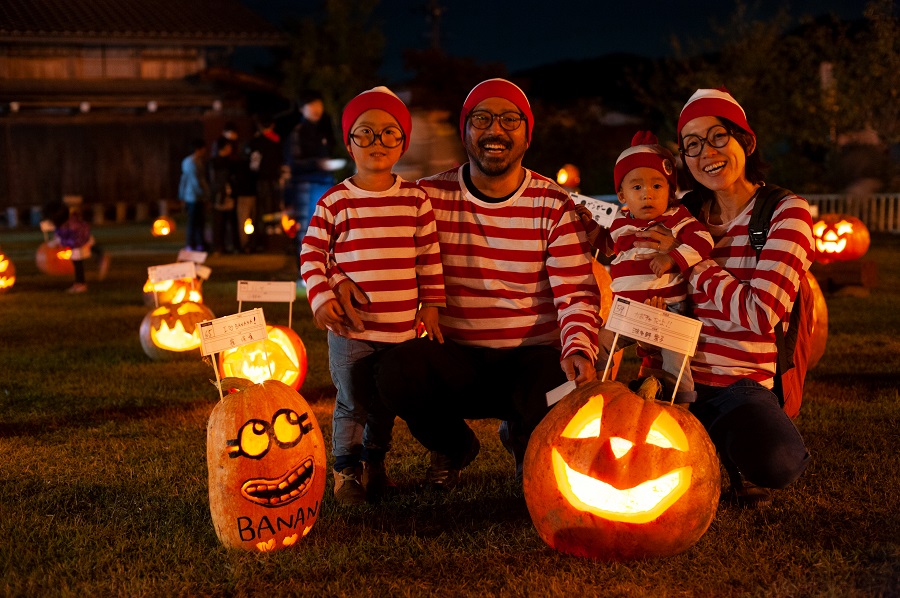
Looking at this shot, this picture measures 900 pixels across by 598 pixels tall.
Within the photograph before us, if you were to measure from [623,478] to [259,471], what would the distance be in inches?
51.3

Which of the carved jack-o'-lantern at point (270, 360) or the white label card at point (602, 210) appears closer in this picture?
the white label card at point (602, 210)

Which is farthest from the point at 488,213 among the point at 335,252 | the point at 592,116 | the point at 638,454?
the point at 592,116

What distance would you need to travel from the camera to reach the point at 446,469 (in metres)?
4.45

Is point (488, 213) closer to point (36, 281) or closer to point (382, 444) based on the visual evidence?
point (382, 444)

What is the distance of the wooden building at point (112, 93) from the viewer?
28750 millimetres

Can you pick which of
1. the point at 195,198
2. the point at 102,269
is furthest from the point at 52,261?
the point at 195,198

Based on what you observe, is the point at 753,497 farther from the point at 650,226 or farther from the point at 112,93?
the point at 112,93

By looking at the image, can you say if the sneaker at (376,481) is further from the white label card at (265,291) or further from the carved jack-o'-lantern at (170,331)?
the carved jack-o'-lantern at (170,331)

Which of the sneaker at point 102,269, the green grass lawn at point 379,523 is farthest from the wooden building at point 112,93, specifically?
the green grass lawn at point 379,523

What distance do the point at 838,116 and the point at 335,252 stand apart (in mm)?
21066

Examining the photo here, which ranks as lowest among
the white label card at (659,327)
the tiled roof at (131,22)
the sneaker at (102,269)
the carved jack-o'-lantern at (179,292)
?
the sneaker at (102,269)

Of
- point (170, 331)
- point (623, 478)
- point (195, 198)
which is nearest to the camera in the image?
point (623, 478)

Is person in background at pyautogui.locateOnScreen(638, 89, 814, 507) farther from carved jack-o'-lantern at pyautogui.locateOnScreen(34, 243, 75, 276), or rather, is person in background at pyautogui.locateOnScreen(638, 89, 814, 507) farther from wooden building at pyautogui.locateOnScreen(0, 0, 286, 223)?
wooden building at pyautogui.locateOnScreen(0, 0, 286, 223)

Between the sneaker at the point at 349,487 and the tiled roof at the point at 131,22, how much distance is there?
89.1 ft
